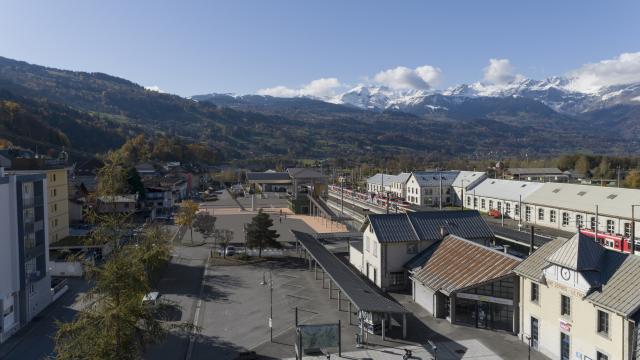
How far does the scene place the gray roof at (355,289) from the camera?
2133 cm

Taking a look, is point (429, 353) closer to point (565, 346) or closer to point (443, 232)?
point (565, 346)

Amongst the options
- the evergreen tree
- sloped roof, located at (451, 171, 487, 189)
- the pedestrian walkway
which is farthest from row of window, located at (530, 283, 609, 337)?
sloped roof, located at (451, 171, 487, 189)

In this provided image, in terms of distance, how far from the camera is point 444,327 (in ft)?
76.8

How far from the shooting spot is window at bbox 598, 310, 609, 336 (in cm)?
1723

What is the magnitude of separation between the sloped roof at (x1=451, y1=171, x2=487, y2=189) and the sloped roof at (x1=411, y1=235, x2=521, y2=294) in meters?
44.5

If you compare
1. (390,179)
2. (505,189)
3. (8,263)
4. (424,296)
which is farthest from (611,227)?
(390,179)

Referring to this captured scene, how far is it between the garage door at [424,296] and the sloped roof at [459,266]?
48 cm

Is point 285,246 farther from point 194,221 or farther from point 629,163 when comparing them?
point 629,163

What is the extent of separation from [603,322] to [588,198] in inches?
1421

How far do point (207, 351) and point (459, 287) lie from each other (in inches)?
467

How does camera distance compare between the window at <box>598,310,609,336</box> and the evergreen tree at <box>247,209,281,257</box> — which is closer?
the window at <box>598,310,609,336</box>

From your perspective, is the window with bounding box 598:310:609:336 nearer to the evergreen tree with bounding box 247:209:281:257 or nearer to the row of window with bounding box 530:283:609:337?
the row of window with bounding box 530:283:609:337

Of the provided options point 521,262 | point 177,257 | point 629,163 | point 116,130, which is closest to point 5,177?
point 177,257

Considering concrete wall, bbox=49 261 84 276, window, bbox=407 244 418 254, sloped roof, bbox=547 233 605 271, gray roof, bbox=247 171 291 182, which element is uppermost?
gray roof, bbox=247 171 291 182
